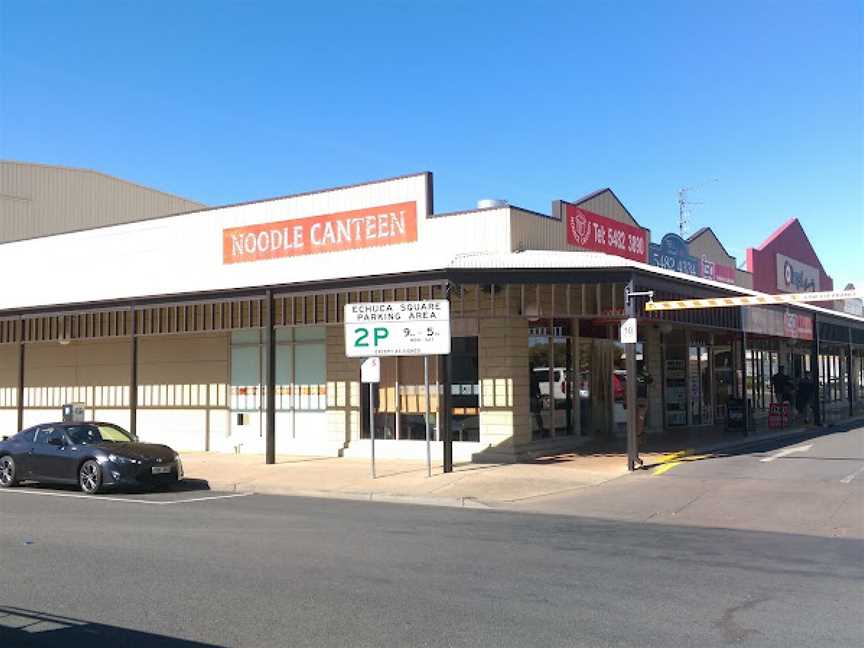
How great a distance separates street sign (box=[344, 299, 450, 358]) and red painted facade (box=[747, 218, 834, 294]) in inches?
858

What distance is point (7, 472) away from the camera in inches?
618

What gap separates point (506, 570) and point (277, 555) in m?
2.46

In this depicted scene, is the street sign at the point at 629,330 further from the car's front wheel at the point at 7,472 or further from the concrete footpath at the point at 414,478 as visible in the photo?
the car's front wheel at the point at 7,472

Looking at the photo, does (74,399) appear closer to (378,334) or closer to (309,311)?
(309,311)

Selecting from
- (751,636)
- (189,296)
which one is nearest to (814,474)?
(751,636)

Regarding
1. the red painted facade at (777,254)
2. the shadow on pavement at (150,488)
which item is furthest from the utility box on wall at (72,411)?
the red painted facade at (777,254)

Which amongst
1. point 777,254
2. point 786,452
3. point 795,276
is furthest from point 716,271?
point 786,452

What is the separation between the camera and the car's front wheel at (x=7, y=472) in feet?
51.1

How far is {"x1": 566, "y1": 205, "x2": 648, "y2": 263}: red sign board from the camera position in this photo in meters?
20.3

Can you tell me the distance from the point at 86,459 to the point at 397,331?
6127 millimetres

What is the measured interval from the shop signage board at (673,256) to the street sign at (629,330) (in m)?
10.4

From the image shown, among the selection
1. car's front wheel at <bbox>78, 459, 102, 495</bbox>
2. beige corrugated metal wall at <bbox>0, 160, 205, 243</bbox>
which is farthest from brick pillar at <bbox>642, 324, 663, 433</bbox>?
beige corrugated metal wall at <bbox>0, 160, 205, 243</bbox>

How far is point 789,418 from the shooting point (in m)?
25.3

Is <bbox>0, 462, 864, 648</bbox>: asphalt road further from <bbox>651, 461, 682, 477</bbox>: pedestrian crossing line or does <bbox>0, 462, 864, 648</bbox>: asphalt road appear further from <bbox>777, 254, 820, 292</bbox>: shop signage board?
<bbox>777, 254, 820, 292</bbox>: shop signage board
